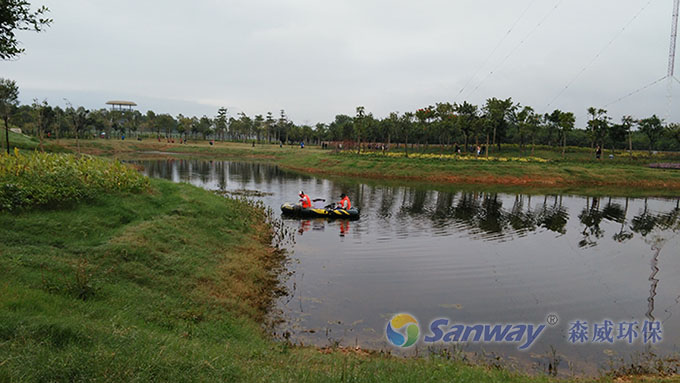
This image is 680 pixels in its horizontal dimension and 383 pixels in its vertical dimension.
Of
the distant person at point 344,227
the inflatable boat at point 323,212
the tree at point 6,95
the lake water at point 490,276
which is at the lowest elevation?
the lake water at point 490,276

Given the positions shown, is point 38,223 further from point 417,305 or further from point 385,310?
point 417,305

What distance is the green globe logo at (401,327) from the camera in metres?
10.0

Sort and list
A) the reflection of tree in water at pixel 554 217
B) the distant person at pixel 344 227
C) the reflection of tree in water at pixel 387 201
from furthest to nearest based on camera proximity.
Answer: the reflection of tree in water at pixel 387 201 → the reflection of tree in water at pixel 554 217 → the distant person at pixel 344 227

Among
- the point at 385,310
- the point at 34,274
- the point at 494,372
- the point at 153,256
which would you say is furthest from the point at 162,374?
the point at 385,310

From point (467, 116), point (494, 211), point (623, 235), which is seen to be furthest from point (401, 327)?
point (467, 116)

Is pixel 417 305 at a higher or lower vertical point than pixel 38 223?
lower

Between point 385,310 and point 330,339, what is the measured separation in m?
2.41

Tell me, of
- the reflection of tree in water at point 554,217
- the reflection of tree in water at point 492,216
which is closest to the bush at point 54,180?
the reflection of tree in water at point 492,216

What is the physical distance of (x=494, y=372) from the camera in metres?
7.59

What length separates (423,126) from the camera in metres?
75.1

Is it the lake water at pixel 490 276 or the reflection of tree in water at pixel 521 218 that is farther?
the reflection of tree in water at pixel 521 218

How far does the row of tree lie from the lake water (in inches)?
1307

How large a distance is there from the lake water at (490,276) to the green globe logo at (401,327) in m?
0.17

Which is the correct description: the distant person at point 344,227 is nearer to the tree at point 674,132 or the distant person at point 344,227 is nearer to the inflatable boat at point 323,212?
the inflatable boat at point 323,212
